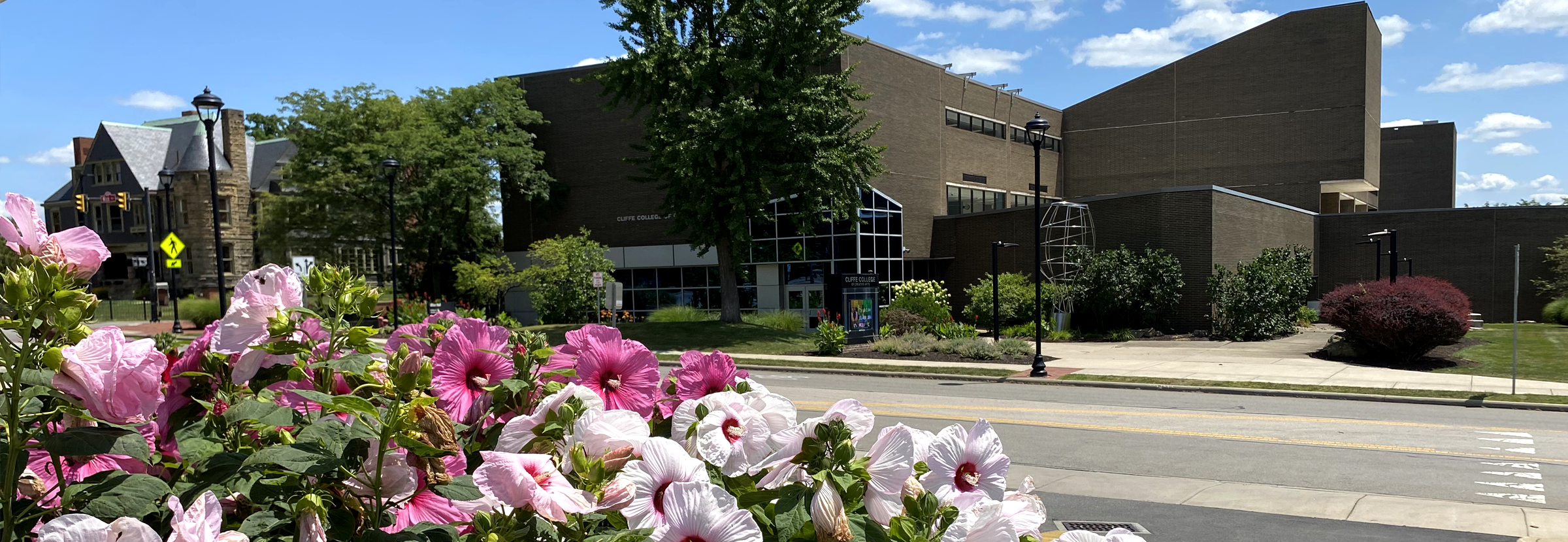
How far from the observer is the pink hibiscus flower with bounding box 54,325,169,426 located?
5.27ft

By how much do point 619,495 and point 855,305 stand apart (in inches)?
1103

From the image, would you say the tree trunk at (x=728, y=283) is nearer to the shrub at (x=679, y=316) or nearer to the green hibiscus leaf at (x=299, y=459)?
the shrub at (x=679, y=316)

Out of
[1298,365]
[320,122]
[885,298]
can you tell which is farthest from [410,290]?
[1298,365]

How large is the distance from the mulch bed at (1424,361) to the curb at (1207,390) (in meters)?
6.75

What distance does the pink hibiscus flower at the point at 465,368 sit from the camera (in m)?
1.94

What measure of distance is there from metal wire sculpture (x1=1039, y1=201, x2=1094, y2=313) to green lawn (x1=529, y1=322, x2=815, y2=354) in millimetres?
9477

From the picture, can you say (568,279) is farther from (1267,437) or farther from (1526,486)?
(1526,486)

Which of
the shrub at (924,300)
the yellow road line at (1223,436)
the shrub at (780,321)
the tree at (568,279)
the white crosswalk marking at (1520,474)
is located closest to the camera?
the white crosswalk marking at (1520,474)

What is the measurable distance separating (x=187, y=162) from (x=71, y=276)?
68.8 m

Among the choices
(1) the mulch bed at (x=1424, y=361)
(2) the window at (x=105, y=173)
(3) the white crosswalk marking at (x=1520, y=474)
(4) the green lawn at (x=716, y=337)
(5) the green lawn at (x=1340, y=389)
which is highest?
(2) the window at (x=105, y=173)

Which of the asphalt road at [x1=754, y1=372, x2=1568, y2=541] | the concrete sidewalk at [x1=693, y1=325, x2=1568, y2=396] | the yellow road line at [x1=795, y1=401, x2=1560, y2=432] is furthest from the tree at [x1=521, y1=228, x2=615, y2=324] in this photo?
the yellow road line at [x1=795, y1=401, x2=1560, y2=432]

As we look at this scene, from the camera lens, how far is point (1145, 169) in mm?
51812

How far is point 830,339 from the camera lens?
27031 millimetres

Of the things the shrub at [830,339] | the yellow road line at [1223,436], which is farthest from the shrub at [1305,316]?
the yellow road line at [1223,436]
